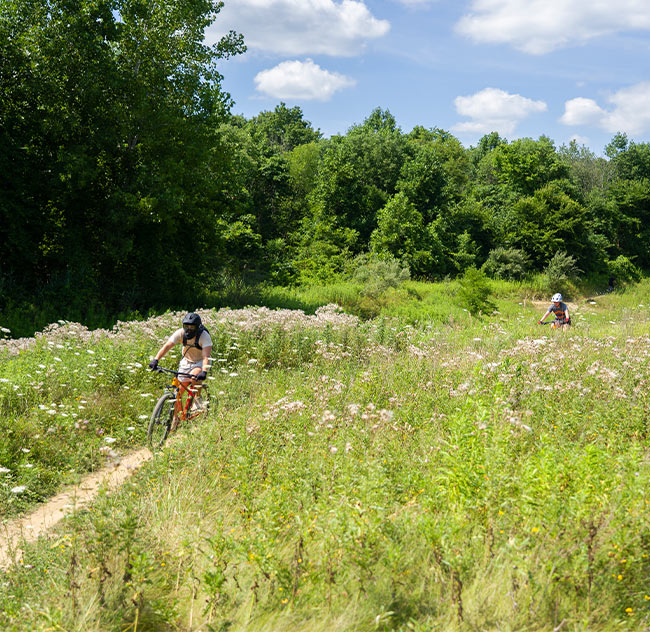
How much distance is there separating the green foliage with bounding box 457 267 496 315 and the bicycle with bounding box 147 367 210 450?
69.7 ft

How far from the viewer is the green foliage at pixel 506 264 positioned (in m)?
35.5

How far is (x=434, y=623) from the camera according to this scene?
318cm

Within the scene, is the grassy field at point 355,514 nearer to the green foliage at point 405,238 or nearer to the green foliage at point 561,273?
the green foliage at point 405,238

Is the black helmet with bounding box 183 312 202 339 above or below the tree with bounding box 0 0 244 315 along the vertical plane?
below

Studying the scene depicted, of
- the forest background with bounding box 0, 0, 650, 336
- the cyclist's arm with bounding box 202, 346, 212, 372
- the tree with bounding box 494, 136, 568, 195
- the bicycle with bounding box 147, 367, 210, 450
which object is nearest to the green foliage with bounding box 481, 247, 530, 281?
the forest background with bounding box 0, 0, 650, 336

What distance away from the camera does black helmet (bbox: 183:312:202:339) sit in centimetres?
723

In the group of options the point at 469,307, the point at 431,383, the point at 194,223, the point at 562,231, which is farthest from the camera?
the point at 562,231

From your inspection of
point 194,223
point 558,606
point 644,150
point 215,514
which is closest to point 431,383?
point 215,514

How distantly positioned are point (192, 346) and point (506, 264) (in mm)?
31986

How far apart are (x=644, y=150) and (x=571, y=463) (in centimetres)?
6065

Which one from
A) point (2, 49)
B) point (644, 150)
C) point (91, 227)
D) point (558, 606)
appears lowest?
point (558, 606)

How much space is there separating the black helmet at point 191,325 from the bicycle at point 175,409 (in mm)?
564

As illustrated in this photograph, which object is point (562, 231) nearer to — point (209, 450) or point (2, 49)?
point (2, 49)

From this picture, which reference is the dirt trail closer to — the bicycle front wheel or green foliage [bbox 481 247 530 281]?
the bicycle front wheel
